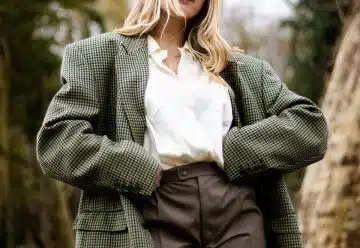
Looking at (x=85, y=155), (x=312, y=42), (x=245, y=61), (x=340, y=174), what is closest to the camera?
(x=85, y=155)

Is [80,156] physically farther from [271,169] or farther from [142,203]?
[271,169]

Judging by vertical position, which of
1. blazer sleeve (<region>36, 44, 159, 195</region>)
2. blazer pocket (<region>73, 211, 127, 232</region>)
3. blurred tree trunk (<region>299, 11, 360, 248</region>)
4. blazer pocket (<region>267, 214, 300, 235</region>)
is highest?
blazer sleeve (<region>36, 44, 159, 195</region>)

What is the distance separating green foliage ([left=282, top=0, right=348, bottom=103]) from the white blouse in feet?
22.0

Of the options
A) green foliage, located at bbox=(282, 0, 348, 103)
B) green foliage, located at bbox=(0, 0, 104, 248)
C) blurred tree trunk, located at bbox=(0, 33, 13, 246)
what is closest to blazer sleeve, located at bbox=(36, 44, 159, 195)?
green foliage, located at bbox=(282, 0, 348, 103)

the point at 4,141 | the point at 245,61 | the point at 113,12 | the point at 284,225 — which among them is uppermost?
the point at 245,61

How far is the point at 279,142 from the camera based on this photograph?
268 centimetres

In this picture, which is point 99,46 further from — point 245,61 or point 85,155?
point 245,61

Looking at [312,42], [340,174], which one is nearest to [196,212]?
[340,174]

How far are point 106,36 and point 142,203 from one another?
574mm

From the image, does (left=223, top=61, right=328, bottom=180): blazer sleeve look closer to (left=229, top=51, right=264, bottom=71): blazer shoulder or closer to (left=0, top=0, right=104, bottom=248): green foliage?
(left=229, top=51, right=264, bottom=71): blazer shoulder

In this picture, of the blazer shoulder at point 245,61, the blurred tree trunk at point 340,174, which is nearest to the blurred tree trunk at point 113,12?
the blurred tree trunk at point 340,174

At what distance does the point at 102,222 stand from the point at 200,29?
2.47 feet

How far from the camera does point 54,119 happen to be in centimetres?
254

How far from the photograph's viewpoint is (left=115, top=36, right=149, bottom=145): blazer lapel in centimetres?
260
